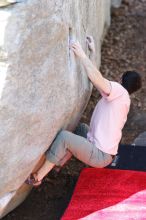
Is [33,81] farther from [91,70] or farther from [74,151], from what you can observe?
[74,151]

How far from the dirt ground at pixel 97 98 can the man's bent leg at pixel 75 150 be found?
0.57 m

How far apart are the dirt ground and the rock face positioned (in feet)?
1.49

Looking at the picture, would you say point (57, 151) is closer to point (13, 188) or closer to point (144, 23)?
point (13, 188)

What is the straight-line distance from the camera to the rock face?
139 inches

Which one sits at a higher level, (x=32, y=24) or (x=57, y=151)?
(x=32, y=24)

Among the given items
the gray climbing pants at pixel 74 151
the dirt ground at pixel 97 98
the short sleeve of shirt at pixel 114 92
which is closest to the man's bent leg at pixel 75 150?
the gray climbing pants at pixel 74 151

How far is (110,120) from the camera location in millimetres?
4336

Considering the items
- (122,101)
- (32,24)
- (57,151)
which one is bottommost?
(57,151)

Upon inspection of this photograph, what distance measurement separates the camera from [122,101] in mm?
4305

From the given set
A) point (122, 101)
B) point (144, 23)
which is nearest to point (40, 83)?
point (122, 101)

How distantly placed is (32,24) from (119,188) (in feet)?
5.28

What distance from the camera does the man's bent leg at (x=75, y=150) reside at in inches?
164

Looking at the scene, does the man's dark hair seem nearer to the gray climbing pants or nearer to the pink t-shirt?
the pink t-shirt

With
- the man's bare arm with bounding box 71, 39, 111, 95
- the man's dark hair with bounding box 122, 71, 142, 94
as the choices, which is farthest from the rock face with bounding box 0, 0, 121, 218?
the man's dark hair with bounding box 122, 71, 142, 94
